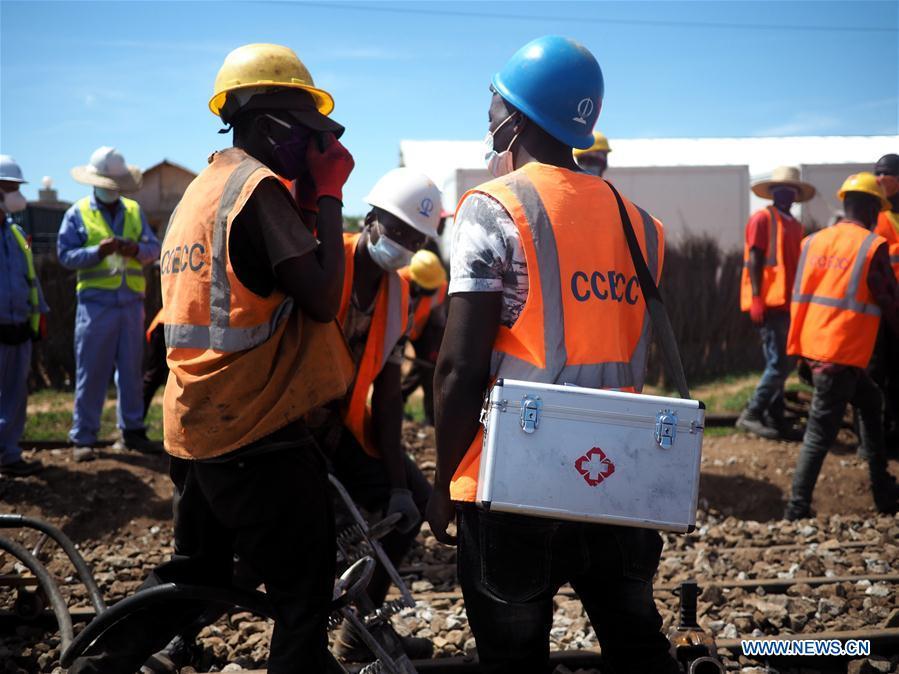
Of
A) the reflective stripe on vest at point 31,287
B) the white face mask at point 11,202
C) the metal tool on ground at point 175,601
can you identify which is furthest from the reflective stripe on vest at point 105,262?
the metal tool on ground at point 175,601

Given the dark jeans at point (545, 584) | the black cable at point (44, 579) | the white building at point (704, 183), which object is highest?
the white building at point (704, 183)

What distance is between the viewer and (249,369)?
2.62 m

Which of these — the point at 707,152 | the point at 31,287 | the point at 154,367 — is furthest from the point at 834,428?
the point at 707,152

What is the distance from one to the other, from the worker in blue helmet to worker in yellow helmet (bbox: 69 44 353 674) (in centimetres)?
52

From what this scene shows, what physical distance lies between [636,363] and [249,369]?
1.18 meters

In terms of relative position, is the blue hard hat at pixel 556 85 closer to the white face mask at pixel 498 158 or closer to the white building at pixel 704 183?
the white face mask at pixel 498 158

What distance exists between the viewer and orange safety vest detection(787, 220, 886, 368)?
6.12 metres

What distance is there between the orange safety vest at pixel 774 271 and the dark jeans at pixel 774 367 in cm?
19

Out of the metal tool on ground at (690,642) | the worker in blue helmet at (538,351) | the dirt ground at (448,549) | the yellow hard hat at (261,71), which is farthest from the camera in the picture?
the dirt ground at (448,549)

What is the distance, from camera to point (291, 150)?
2818 mm

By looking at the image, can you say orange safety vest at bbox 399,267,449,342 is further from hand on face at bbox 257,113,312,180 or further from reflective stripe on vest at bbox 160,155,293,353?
reflective stripe on vest at bbox 160,155,293,353

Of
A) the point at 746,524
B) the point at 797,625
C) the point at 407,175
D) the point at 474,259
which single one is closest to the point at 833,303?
the point at 746,524

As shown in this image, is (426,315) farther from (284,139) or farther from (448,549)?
(284,139)

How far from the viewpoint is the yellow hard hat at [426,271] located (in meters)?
7.41
